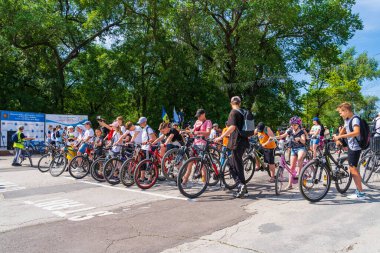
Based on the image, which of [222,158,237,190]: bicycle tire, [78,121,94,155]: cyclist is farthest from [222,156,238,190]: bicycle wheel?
[78,121,94,155]: cyclist

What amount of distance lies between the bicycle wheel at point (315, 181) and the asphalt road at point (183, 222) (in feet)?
0.65

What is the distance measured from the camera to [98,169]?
979cm

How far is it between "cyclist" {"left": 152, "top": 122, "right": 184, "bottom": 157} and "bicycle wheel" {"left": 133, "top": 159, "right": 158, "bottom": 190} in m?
0.81

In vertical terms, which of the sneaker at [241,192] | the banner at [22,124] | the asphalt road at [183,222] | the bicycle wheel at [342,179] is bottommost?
the asphalt road at [183,222]

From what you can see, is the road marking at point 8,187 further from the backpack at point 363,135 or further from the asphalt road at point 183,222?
the backpack at point 363,135

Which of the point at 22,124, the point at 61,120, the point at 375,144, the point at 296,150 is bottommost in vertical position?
the point at 296,150

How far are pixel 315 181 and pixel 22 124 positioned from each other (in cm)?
1937

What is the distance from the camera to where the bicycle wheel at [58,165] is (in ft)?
36.9

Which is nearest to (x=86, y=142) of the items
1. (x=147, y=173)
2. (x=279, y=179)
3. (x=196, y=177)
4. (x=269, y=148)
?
(x=147, y=173)

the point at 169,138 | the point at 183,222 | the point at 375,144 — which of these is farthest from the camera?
the point at 169,138

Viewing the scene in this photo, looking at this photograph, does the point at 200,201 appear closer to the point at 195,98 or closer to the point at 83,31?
the point at 195,98

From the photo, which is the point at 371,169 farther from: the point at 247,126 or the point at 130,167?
the point at 130,167

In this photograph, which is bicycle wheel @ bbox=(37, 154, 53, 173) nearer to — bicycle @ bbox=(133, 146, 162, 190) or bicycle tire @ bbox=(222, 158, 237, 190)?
bicycle @ bbox=(133, 146, 162, 190)

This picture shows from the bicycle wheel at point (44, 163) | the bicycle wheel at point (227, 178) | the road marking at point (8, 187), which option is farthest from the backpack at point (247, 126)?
the bicycle wheel at point (44, 163)
